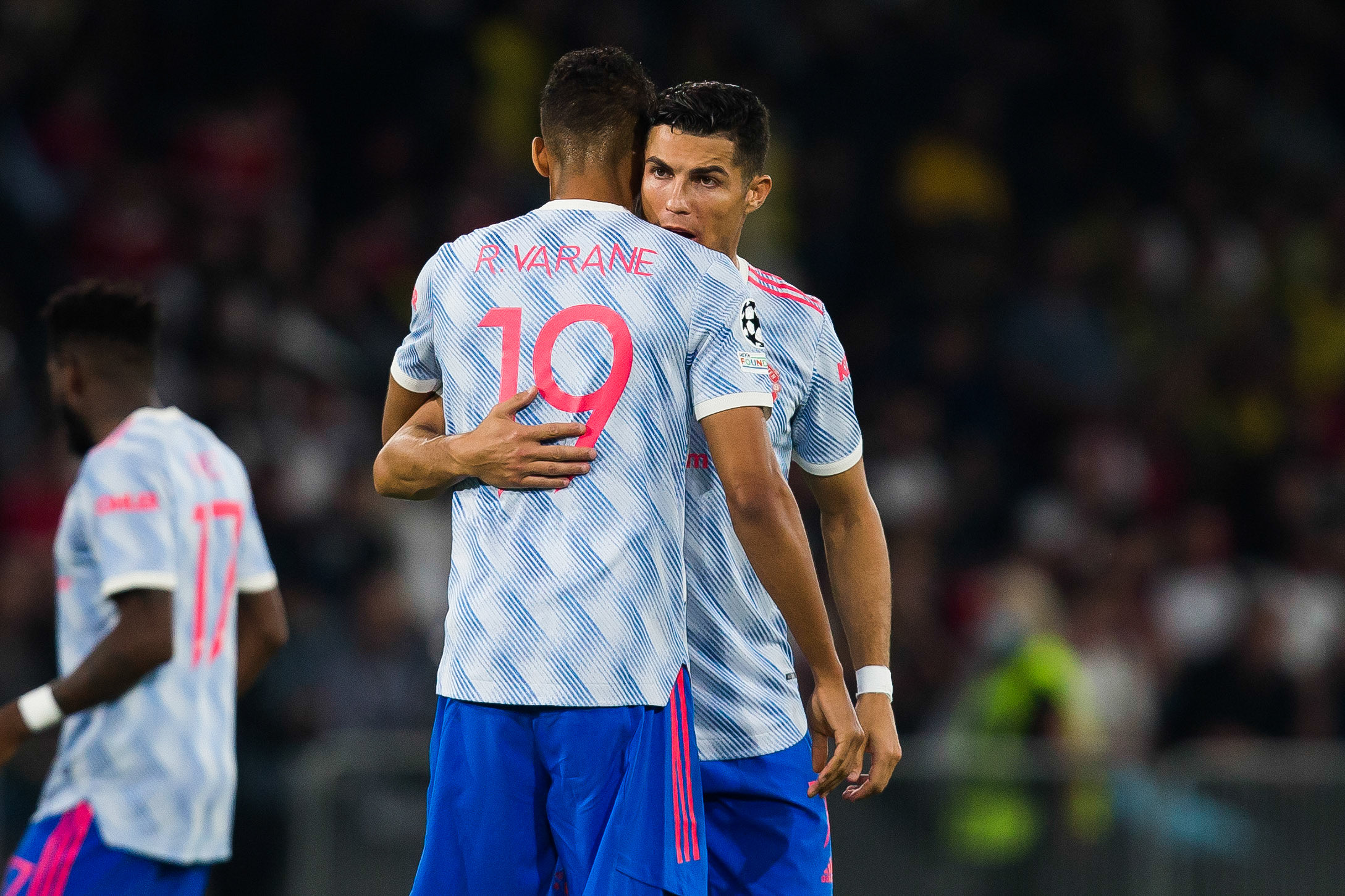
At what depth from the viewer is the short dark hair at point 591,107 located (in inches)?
140

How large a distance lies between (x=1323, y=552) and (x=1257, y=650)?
1.28 metres

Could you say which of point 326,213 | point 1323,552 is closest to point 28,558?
point 326,213

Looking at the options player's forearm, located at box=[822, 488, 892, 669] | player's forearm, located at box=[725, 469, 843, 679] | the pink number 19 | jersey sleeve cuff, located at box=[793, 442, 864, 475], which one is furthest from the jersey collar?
player's forearm, located at box=[822, 488, 892, 669]

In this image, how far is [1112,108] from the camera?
13977 mm

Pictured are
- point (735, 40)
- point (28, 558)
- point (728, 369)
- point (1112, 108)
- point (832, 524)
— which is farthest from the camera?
point (1112, 108)

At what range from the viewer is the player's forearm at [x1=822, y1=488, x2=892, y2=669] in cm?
388

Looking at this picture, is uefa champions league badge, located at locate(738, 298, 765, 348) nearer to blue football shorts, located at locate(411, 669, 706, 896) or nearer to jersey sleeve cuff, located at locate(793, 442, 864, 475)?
jersey sleeve cuff, located at locate(793, 442, 864, 475)

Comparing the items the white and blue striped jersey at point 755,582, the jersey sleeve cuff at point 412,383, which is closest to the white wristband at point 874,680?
the white and blue striped jersey at point 755,582

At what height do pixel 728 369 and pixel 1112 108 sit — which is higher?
pixel 1112 108

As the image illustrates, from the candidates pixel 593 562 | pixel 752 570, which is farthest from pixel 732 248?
pixel 593 562

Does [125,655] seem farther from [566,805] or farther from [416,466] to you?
[566,805]

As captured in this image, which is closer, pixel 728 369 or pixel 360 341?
pixel 728 369

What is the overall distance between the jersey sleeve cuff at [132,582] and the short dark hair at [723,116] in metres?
1.89

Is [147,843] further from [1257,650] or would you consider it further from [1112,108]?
[1112,108]
